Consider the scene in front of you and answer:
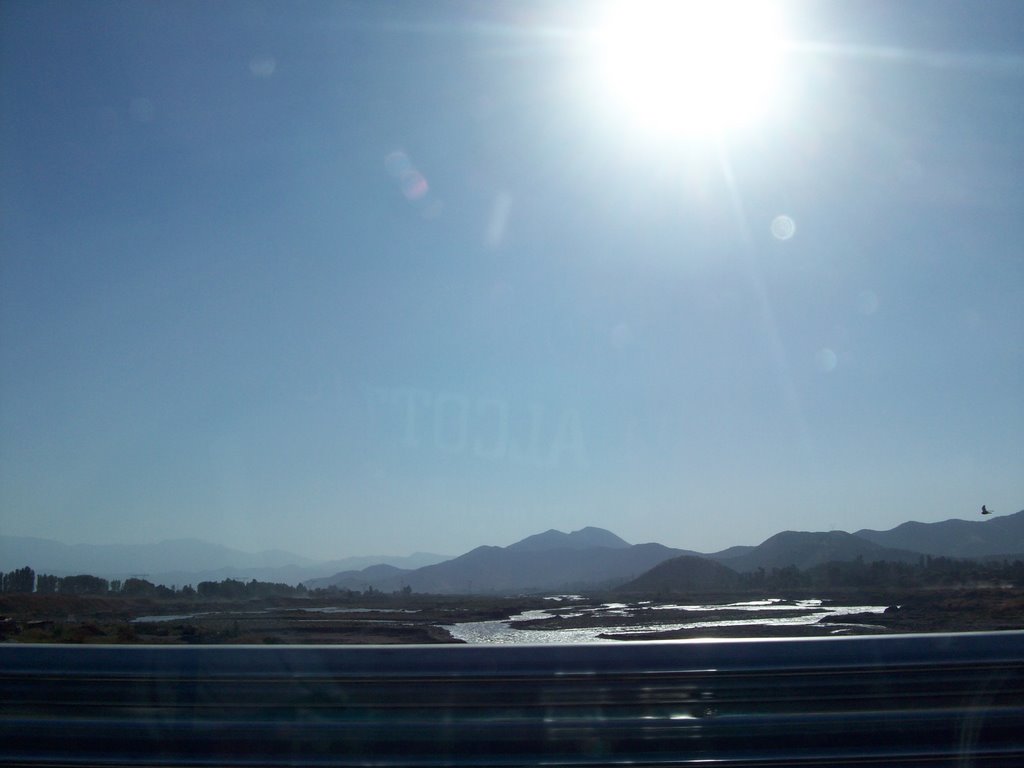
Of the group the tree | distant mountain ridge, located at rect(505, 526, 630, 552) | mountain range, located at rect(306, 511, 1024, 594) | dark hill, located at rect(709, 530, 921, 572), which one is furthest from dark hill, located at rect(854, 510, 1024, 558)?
the tree

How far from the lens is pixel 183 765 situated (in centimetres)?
435

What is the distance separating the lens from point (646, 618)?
36.0ft

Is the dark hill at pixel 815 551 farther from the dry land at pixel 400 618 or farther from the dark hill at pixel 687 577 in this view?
the dry land at pixel 400 618

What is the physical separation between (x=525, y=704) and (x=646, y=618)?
682 centimetres

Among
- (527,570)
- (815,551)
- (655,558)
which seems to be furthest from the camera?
(527,570)

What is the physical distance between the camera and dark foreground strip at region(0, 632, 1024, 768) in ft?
14.3

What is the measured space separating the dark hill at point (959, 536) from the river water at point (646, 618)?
13.7 metres

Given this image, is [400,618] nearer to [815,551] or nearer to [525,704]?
[525,704]

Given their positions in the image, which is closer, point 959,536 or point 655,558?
point 959,536

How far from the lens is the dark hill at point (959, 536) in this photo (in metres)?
26.1

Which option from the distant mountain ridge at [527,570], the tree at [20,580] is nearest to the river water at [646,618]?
the tree at [20,580]

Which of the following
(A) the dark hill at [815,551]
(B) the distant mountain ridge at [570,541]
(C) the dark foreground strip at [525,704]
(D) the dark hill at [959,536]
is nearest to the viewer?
(C) the dark foreground strip at [525,704]

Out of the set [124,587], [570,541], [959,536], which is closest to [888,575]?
[959,536]

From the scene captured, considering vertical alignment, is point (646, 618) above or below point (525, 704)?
below
